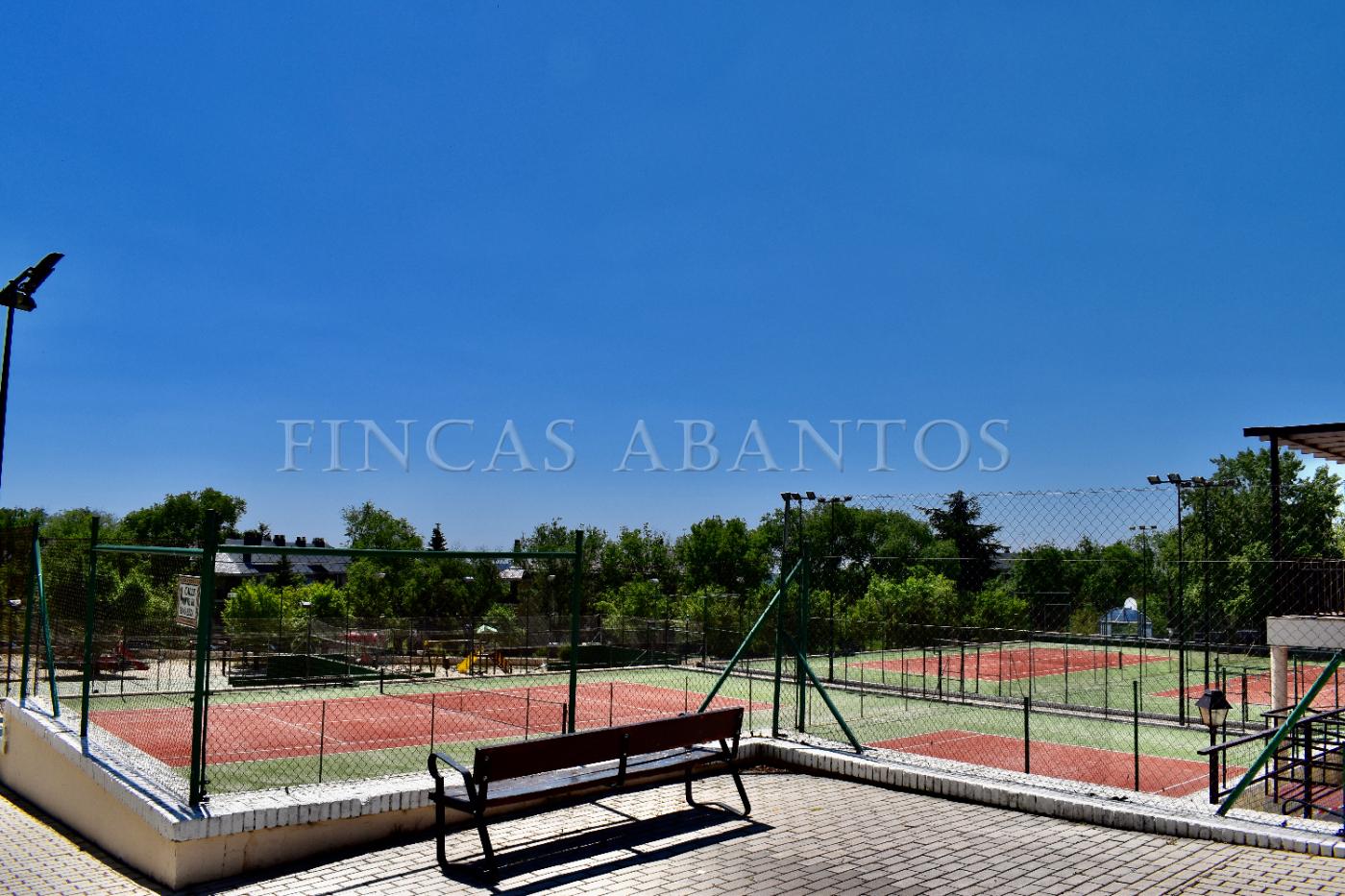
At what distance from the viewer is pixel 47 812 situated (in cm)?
903

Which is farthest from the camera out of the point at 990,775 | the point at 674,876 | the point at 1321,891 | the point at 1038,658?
the point at 1038,658

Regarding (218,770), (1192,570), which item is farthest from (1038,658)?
(218,770)

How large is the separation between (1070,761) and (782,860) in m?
11.8

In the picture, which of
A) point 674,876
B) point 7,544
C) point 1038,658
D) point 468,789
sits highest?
point 7,544

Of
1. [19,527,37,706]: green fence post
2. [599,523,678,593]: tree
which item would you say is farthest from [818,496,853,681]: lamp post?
[599,523,678,593]: tree

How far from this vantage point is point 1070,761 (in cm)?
1656

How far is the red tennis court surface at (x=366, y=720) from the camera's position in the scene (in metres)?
17.2

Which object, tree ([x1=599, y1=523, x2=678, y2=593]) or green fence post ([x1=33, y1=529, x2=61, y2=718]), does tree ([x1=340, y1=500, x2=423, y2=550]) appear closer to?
tree ([x1=599, y1=523, x2=678, y2=593])

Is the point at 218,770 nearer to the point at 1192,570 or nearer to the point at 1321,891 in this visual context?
the point at 1321,891

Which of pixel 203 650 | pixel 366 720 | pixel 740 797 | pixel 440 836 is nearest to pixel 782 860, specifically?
pixel 740 797

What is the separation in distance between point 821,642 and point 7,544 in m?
28.0

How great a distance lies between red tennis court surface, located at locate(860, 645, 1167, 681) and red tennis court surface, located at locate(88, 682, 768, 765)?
30.8 feet

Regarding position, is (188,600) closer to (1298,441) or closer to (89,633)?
(89,633)

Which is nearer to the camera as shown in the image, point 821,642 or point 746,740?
point 746,740
